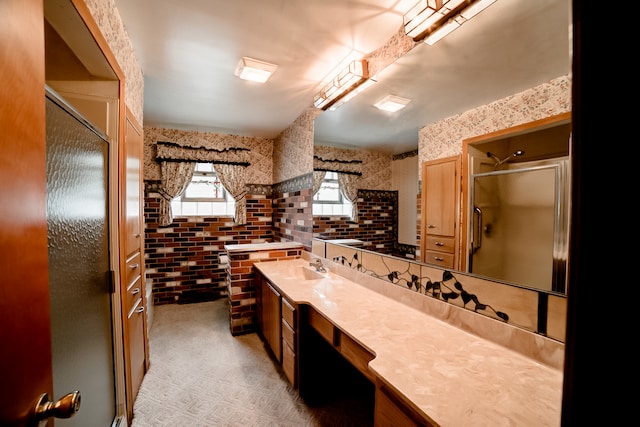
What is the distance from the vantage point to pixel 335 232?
2.53 metres

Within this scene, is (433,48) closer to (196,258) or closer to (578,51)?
(578,51)

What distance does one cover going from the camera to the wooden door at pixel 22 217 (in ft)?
1.49

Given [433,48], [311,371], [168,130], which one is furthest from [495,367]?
[168,130]

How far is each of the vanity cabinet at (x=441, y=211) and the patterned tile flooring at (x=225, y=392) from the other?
47.8 inches

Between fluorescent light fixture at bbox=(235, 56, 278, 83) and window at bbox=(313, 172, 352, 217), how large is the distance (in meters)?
1.06

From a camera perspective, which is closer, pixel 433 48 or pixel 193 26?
pixel 433 48

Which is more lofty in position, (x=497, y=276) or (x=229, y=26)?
(x=229, y=26)

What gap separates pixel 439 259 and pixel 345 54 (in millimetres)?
1667

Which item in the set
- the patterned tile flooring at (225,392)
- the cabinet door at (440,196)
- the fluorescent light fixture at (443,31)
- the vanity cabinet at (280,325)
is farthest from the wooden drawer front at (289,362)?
the fluorescent light fixture at (443,31)

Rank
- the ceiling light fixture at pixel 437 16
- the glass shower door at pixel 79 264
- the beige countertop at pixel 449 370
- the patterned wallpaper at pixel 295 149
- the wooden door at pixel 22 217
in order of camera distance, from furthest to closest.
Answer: the patterned wallpaper at pixel 295 149 → the ceiling light fixture at pixel 437 16 → the glass shower door at pixel 79 264 → the beige countertop at pixel 449 370 → the wooden door at pixel 22 217

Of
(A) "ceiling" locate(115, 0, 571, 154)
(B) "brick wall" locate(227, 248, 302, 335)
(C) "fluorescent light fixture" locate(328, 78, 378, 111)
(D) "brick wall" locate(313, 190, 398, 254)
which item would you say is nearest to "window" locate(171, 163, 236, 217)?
(A) "ceiling" locate(115, 0, 571, 154)

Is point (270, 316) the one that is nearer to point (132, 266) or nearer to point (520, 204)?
point (132, 266)

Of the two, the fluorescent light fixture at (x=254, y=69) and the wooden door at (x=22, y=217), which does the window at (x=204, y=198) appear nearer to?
the fluorescent light fixture at (x=254, y=69)

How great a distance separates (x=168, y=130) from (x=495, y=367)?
4303mm
